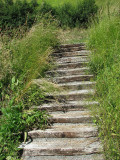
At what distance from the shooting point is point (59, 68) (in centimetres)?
532

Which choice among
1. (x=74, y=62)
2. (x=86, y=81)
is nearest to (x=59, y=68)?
(x=74, y=62)

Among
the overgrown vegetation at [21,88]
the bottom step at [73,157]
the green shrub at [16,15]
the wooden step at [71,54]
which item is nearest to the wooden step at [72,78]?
the overgrown vegetation at [21,88]

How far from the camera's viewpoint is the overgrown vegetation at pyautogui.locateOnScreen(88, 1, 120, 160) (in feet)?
8.56

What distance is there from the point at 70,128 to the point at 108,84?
3.53 feet

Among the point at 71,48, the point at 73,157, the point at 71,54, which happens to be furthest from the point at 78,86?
the point at 71,48

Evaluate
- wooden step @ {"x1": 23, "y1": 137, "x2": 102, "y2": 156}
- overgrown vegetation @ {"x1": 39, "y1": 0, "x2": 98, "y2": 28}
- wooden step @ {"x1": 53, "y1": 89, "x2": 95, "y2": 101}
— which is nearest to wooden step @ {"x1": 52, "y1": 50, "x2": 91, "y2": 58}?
wooden step @ {"x1": 53, "y1": 89, "x2": 95, "y2": 101}

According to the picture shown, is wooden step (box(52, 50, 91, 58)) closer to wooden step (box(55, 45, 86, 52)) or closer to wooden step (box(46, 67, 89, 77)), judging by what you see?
wooden step (box(55, 45, 86, 52))

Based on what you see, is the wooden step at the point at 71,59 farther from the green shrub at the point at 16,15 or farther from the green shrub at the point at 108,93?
the green shrub at the point at 16,15

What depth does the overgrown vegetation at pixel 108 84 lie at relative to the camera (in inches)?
103

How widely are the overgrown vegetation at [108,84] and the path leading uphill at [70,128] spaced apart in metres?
0.24

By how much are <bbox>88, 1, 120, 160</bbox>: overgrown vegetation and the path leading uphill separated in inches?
9.6

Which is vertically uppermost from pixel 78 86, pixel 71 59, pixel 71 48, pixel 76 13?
pixel 76 13

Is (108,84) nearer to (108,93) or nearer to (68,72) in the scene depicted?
(108,93)

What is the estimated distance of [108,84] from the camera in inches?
134
